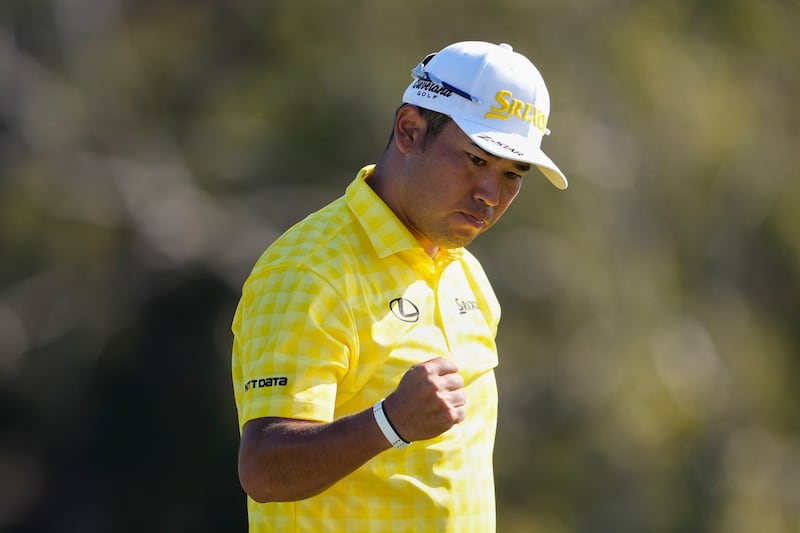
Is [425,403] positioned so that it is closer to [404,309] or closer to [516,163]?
[404,309]

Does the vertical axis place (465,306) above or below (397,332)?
above

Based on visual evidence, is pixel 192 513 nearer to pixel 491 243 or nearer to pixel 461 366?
pixel 491 243

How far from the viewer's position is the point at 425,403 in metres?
2.13

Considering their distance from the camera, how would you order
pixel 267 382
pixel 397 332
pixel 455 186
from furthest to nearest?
pixel 455 186 → pixel 397 332 → pixel 267 382

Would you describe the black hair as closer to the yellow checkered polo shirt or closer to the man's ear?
the man's ear

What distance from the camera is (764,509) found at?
1022 centimetres

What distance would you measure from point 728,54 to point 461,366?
8.93 m

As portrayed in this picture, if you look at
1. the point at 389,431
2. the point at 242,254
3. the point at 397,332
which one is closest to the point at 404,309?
the point at 397,332

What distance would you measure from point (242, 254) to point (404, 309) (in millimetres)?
6957

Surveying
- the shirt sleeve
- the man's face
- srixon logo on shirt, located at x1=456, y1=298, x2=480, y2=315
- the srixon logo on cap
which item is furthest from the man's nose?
the shirt sleeve

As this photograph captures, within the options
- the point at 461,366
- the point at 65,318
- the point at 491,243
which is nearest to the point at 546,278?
the point at 491,243

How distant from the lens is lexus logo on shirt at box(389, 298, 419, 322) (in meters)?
2.46

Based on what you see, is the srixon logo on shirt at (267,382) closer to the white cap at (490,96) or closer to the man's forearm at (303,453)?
the man's forearm at (303,453)

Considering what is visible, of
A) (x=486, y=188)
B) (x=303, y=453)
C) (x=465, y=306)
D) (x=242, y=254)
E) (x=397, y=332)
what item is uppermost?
(x=242, y=254)
